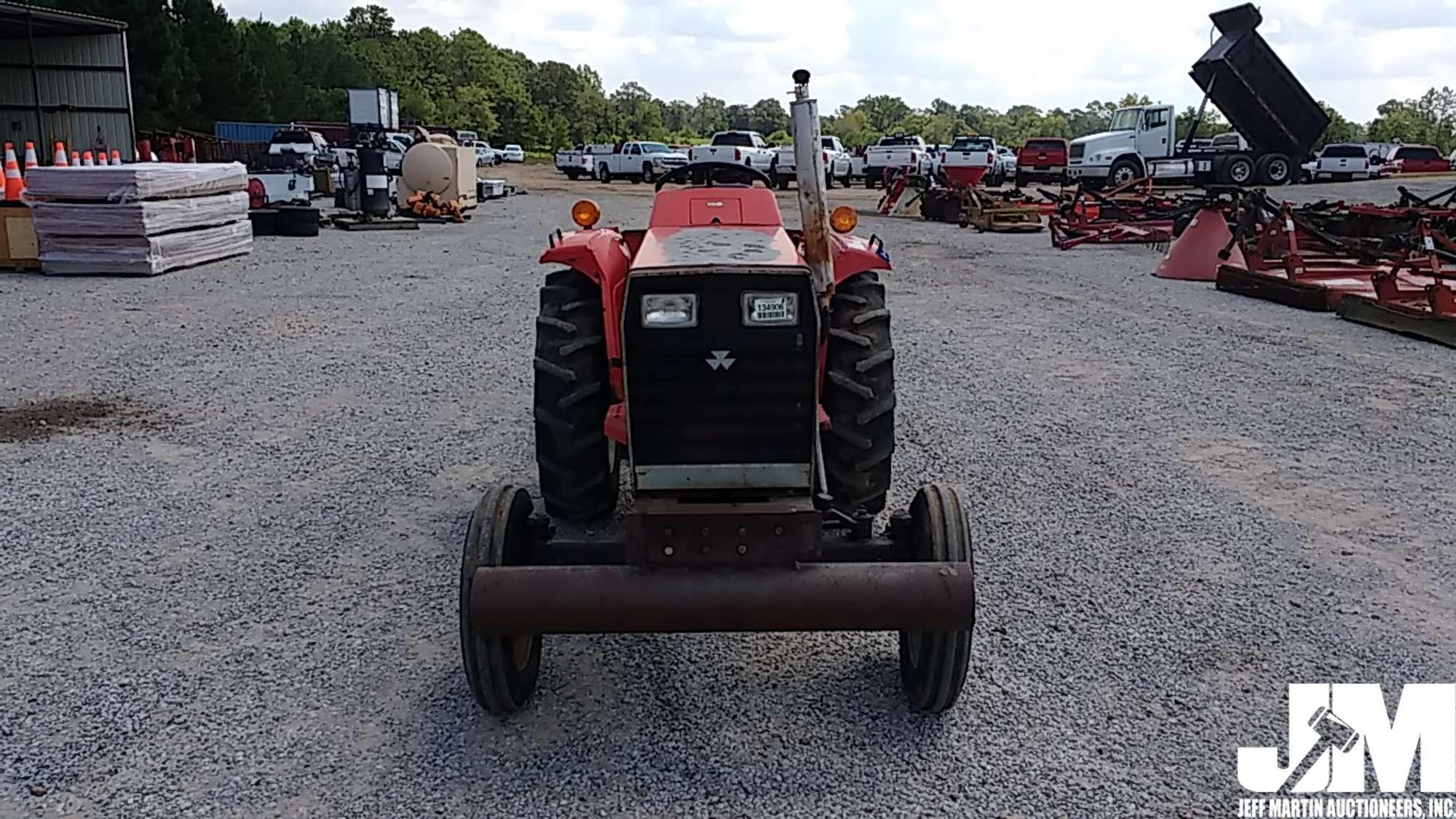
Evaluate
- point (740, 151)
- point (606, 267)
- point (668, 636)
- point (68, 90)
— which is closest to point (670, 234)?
point (606, 267)

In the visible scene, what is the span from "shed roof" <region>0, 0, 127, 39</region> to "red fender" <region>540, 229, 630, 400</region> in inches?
679

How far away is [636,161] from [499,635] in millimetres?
39777

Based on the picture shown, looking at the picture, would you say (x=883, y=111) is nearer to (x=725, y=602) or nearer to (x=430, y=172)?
(x=430, y=172)

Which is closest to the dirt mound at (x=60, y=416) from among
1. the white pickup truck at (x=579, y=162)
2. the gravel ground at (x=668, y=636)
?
the gravel ground at (x=668, y=636)

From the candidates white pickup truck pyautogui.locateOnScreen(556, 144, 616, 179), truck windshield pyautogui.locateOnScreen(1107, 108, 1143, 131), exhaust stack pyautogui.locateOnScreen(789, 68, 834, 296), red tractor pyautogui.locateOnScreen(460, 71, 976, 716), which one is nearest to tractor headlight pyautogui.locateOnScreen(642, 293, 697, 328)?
red tractor pyautogui.locateOnScreen(460, 71, 976, 716)

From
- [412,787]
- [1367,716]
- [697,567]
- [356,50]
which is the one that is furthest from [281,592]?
[356,50]

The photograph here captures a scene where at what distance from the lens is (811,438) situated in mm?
3660

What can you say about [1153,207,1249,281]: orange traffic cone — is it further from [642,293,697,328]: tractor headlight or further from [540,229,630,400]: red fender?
[642,293,697,328]: tractor headlight

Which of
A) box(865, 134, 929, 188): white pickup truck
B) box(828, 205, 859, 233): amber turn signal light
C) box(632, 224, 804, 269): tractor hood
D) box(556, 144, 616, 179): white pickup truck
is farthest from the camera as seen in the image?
box(556, 144, 616, 179): white pickup truck

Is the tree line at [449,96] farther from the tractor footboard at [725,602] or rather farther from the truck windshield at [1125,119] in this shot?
the tractor footboard at [725,602]

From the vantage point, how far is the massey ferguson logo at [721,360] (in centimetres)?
350

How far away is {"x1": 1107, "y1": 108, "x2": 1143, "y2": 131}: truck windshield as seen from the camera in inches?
1325

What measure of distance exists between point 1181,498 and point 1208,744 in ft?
8.03

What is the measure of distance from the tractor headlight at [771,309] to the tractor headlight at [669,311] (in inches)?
6.2
